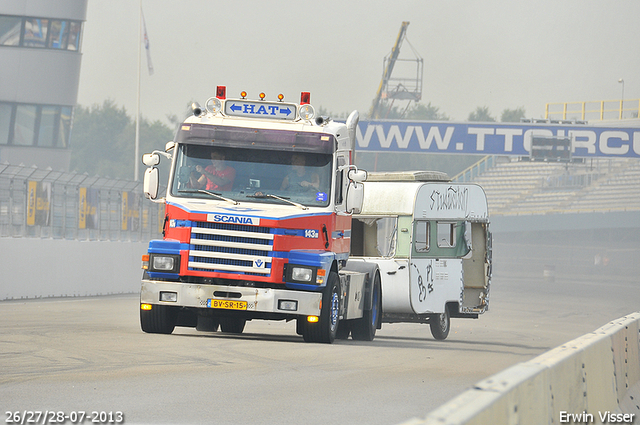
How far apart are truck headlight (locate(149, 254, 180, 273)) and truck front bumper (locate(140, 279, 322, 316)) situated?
19cm

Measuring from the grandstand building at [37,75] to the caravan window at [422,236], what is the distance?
35312 mm

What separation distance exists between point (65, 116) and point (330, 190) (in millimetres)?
40467

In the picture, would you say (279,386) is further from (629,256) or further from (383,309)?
(629,256)

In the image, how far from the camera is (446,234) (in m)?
20.8

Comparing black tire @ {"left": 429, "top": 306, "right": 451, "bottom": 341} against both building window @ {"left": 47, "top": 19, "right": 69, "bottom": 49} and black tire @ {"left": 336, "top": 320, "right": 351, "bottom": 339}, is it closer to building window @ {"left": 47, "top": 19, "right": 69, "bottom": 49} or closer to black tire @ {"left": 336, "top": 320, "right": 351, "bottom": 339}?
black tire @ {"left": 336, "top": 320, "right": 351, "bottom": 339}

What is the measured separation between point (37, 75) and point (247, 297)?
39.9 meters

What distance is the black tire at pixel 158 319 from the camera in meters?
15.2

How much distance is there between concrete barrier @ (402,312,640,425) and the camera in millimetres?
4848

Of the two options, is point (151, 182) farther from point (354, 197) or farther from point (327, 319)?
point (327, 319)

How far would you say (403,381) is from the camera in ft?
36.4

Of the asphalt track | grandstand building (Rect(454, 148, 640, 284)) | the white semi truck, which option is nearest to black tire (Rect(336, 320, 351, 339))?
the asphalt track

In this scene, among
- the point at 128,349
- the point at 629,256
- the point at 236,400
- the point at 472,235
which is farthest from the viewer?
the point at 629,256

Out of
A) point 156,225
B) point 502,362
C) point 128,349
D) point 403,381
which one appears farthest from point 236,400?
point 156,225

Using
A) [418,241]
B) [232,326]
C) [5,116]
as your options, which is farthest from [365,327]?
[5,116]
